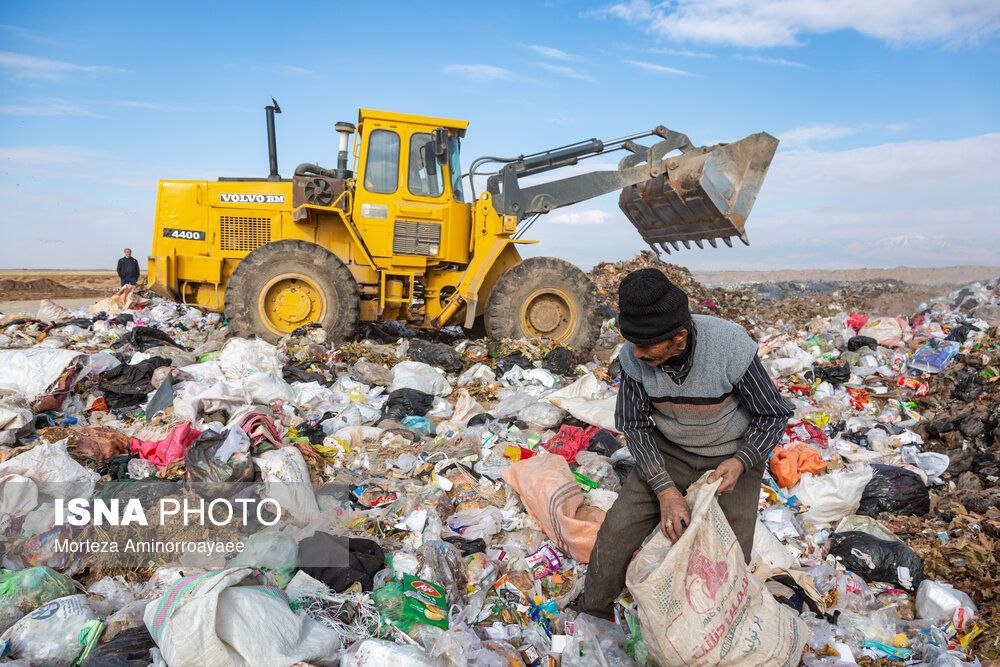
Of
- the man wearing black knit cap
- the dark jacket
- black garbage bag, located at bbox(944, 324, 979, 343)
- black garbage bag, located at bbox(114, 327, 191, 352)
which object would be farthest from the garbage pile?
the dark jacket

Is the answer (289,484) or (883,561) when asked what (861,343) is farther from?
(289,484)

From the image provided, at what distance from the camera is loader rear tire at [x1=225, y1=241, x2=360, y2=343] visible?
270 inches

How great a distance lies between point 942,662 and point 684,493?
1140mm

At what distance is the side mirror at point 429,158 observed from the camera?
23.2 feet

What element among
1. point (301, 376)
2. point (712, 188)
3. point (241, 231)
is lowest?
point (301, 376)

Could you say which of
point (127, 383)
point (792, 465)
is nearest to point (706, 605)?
point (792, 465)

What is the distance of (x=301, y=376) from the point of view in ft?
19.4

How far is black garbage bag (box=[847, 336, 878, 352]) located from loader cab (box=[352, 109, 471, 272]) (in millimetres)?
4648

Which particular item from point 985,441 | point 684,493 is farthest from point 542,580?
point 985,441

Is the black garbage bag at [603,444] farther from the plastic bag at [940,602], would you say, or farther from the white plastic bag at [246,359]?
the white plastic bag at [246,359]

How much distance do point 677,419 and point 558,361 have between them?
4184 mm

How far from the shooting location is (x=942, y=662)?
2484 millimetres

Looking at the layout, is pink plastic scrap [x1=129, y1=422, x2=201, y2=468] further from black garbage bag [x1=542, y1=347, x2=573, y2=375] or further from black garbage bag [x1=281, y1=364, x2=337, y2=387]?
black garbage bag [x1=542, y1=347, x2=573, y2=375]

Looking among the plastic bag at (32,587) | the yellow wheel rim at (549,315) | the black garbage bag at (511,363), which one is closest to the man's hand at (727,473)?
the plastic bag at (32,587)
